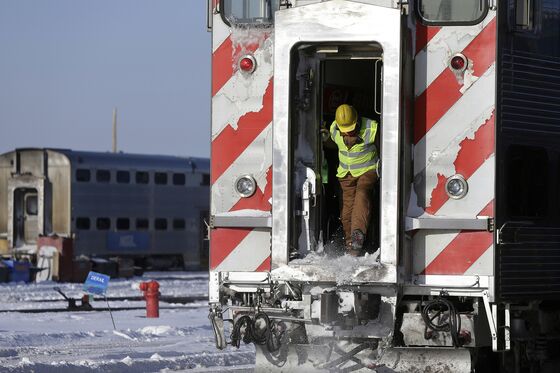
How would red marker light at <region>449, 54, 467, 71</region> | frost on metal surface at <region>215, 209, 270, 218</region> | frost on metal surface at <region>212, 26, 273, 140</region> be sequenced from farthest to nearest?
frost on metal surface at <region>212, 26, 273, 140</region> < frost on metal surface at <region>215, 209, 270, 218</region> < red marker light at <region>449, 54, 467, 71</region>

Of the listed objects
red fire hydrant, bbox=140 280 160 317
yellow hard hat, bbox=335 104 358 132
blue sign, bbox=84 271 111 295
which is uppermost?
yellow hard hat, bbox=335 104 358 132

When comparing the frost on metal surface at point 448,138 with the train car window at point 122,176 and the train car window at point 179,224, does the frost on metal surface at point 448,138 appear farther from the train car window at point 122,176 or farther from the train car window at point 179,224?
the train car window at point 179,224

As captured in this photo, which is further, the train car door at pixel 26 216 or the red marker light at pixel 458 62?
the train car door at pixel 26 216

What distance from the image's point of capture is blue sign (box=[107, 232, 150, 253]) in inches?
1682

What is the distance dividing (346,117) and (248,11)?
111 centimetres

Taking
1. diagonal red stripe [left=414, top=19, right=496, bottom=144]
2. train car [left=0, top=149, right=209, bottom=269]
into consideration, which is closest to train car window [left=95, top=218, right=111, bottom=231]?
train car [left=0, top=149, right=209, bottom=269]

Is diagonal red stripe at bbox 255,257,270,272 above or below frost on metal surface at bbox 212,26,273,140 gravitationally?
below

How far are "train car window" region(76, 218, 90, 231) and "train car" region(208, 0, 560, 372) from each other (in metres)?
31.3

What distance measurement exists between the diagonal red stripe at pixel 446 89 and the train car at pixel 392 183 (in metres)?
0.01

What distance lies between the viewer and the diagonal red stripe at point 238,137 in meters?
10.6

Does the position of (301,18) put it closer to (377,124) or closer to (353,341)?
(377,124)

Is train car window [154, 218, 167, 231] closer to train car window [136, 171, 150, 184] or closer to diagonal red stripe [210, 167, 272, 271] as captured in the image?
train car window [136, 171, 150, 184]

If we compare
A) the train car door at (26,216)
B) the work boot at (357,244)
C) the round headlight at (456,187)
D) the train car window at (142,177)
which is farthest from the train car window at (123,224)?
the round headlight at (456,187)

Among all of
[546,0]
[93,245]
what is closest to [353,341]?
[546,0]
